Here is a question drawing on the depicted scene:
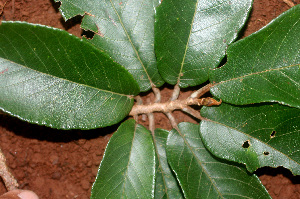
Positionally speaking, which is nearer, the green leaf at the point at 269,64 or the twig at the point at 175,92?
the green leaf at the point at 269,64

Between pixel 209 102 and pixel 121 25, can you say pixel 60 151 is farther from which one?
pixel 209 102

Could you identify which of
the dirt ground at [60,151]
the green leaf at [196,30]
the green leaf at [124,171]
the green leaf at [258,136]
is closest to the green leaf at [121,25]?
the green leaf at [196,30]

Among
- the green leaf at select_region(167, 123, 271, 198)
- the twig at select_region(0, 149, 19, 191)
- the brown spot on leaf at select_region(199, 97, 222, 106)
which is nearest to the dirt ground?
the twig at select_region(0, 149, 19, 191)

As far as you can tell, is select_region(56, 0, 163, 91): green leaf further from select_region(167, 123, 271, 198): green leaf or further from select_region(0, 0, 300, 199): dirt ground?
select_region(167, 123, 271, 198): green leaf

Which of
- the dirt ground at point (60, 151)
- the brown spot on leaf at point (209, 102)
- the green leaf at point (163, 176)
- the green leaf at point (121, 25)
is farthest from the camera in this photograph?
the dirt ground at point (60, 151)

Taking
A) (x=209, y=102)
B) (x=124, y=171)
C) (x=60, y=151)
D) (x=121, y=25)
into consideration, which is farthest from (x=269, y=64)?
(x=60, y=151)

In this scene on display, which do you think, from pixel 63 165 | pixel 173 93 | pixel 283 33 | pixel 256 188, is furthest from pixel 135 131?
pixel 283 33

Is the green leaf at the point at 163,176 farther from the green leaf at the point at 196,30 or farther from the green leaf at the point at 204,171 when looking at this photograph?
the green leaf at the point at 196,30
